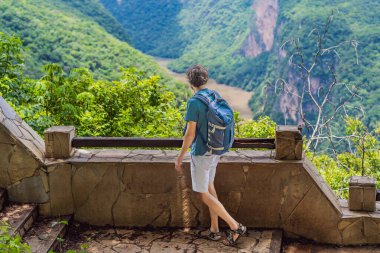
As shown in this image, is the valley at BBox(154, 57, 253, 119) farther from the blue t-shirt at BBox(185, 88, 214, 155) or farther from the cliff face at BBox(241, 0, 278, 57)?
the blue t-shirt at BBox(185, 88, 214, 155)

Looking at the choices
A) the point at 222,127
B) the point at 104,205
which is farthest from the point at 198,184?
the point at 104,205

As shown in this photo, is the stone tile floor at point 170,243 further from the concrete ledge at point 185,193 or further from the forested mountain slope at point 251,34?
the forested mountain slope at point 251,34

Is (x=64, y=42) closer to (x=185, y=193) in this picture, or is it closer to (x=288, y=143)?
(x=185, y=193)

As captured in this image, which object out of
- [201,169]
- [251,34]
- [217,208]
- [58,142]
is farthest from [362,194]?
[251,34]

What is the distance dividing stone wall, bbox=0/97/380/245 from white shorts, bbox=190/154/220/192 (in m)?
0.37

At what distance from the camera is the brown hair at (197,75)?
4078mm

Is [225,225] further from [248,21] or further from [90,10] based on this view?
[248,21]

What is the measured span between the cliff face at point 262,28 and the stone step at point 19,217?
70.9 metres

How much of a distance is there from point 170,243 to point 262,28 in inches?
2881

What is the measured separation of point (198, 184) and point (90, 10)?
6037 cm

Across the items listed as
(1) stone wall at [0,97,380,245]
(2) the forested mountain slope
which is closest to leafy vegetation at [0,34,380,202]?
(1) stone wall at [0,97,380,245]

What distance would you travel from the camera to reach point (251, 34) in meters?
76.6

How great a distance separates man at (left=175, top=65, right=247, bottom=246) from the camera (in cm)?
408

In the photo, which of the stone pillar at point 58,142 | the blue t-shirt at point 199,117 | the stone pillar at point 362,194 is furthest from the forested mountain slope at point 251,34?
the blue t-shirt at point 199,117
